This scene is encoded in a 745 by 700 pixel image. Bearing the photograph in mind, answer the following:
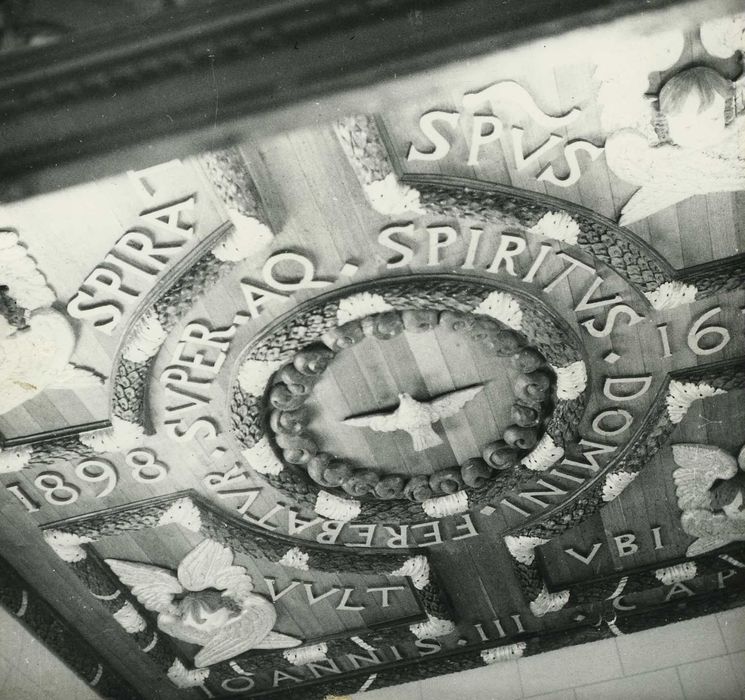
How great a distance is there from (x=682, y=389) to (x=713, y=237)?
62 centimetres

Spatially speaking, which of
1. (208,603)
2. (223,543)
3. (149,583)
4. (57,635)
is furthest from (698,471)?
(57,635)

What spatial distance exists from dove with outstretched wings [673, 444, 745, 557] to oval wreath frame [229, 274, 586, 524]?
0.53 metres

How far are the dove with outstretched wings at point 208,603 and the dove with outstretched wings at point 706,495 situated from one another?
1.73m

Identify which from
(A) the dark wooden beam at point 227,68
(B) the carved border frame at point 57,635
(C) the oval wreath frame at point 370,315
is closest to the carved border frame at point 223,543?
(B) the carved border frame at point 57,635

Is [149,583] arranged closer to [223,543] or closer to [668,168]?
[223,543]

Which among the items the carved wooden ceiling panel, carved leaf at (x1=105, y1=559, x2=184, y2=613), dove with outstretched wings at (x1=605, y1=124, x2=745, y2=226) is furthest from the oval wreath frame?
carved leaf at (x1=105, y1=559, x2=184, y2=613)

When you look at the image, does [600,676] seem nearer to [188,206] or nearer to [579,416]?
[579,416]

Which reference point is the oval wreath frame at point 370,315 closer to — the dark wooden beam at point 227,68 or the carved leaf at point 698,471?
the carved leaf at point 698,471

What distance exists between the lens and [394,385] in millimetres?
3303

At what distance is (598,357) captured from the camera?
328 centimetres

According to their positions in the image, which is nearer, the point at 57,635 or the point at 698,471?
the point at 698,471

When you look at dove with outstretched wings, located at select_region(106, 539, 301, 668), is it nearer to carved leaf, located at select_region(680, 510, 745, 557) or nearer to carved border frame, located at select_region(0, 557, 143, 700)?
carved border frame, located at select_region(0, 557, 143, 700)

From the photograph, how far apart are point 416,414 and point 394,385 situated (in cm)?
13

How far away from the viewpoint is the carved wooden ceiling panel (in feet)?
8.94
